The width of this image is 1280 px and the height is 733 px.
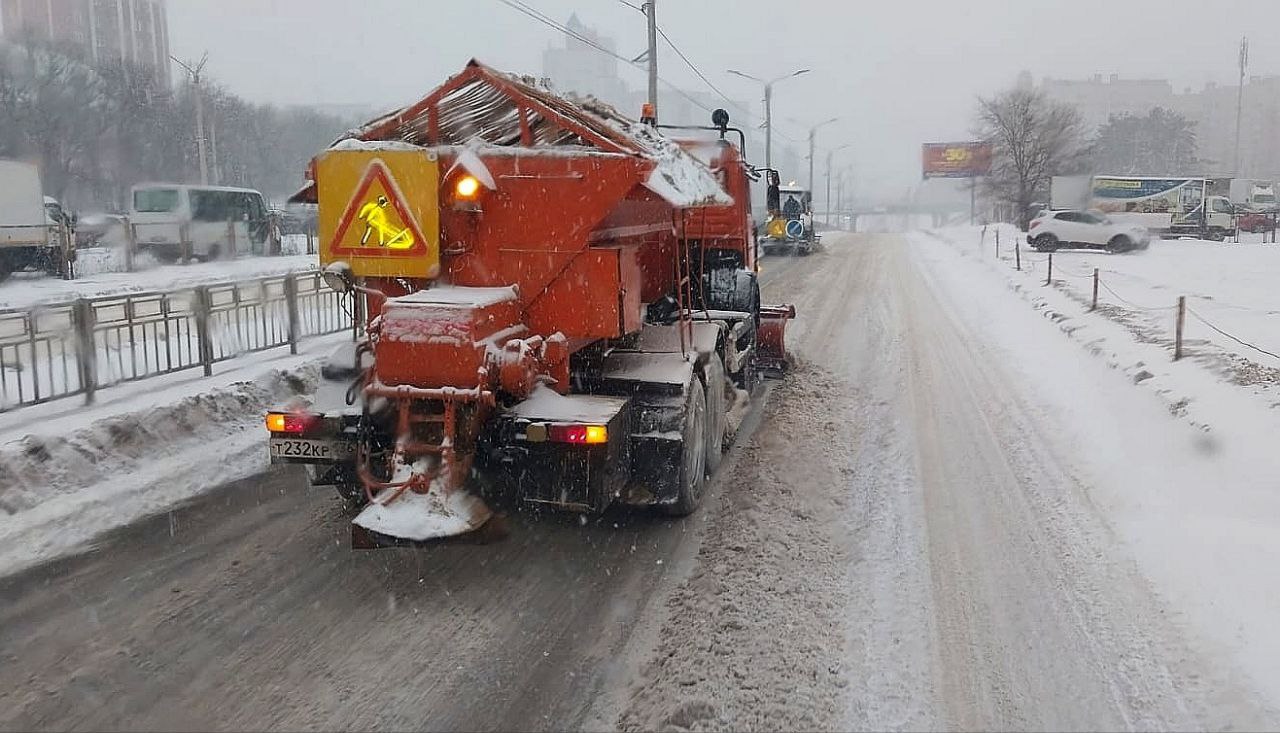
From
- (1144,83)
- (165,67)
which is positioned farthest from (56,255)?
(1144,83)

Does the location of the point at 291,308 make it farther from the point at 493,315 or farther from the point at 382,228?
the point at 493,315

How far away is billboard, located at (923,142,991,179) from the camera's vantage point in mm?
83625

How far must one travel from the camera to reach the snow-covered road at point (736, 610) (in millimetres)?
4141

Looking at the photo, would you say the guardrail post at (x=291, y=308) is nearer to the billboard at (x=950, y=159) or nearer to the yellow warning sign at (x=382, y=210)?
the yellow warning sign at (x=382, y=210)

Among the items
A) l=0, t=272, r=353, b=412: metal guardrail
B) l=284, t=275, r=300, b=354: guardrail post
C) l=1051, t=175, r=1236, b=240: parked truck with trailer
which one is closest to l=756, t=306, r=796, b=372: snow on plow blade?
l=0, t=272, r=353, b=412: metal guardrail

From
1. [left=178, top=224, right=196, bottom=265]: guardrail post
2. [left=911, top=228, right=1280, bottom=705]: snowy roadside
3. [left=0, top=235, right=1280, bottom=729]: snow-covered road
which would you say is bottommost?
[left=0, top=235, right=1280, bottom=729]: snow-covered road

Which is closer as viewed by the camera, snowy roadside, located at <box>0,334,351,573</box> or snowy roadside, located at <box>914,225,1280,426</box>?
snowy roadside, located at <box>0,334,351,573</box>

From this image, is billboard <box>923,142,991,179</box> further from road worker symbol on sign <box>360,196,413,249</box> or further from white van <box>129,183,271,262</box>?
road worker symbol on sign <box>360,196,413,249</box>

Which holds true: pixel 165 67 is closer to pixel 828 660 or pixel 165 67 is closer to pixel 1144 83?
pixel 828 660

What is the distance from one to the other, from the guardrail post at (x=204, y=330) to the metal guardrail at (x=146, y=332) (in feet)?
0.03

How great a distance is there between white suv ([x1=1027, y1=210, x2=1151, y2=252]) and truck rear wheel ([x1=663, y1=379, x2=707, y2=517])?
34376 mm

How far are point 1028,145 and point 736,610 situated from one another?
59716mm

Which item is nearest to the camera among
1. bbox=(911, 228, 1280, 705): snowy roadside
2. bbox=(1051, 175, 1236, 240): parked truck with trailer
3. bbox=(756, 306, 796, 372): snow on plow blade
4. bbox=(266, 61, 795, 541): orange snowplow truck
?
bbox=(911, 228, 1280, 705): snowy roadside

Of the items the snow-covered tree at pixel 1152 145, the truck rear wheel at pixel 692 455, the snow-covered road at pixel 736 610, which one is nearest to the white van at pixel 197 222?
the snow-covered road at pixel 736 610
